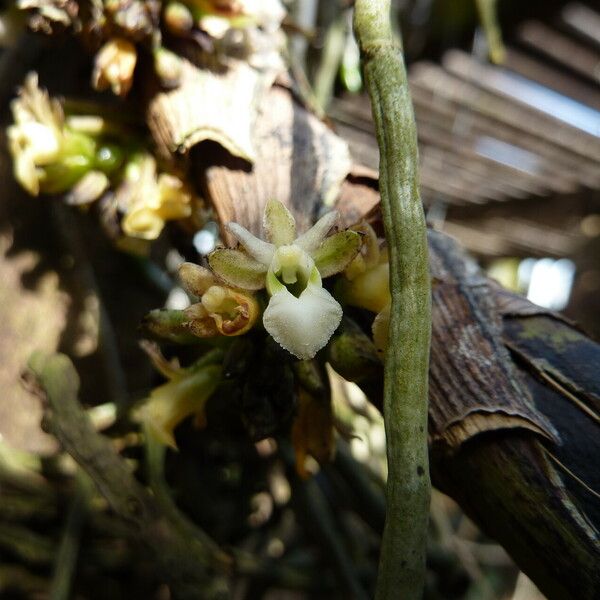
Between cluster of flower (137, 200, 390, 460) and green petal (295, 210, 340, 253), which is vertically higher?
green petal (295, 210, 340, 253)

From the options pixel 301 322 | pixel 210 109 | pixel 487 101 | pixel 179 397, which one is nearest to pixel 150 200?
pixel 210 109

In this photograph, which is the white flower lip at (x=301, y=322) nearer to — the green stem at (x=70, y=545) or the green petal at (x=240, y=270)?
the green petal at (x=240, y=270)

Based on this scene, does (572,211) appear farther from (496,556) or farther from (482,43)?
(496,556)

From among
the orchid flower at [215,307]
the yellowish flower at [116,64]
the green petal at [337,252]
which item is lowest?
the orchid flower at [215,307]

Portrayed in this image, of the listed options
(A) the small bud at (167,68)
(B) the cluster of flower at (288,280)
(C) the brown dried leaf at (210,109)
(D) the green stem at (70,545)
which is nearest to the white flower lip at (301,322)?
(B) the cluster of flower at (288,280)

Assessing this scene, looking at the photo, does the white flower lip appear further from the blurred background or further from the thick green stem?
the blurred background

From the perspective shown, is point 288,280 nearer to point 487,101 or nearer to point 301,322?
point 301,322

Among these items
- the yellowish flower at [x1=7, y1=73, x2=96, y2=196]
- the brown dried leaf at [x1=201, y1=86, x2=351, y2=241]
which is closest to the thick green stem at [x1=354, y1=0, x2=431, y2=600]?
the brown dried leaf at [x1=201, y1=86, x2=351, y2=241]
